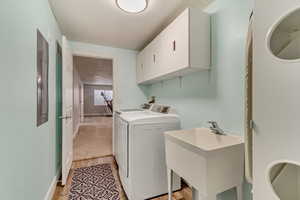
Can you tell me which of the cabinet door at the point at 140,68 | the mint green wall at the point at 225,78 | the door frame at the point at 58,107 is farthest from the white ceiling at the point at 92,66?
the mint green wall at the point at 225,78

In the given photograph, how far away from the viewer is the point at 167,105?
2.50 metres

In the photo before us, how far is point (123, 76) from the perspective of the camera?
3.16m

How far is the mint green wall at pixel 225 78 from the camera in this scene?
1293 mm

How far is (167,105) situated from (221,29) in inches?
54.7

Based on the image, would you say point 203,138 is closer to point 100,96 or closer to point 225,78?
point 225,78

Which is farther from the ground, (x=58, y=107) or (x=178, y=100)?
(x=178, y=100)

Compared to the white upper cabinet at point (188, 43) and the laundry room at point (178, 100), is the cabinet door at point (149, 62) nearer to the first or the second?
the laundry room at point (178, 100)

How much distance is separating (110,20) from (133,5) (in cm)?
56

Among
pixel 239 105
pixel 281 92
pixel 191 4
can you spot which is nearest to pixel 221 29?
pixel 191 4

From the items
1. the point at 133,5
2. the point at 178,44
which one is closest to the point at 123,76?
the point at 133,5

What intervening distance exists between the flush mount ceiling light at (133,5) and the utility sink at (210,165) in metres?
1.51

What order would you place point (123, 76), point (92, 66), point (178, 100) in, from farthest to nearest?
point (92, 66)
point (123, 76)
point (178, 100)

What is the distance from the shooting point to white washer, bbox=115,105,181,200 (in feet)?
5.34

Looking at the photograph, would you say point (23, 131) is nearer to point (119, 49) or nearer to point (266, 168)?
point (266, 168)
